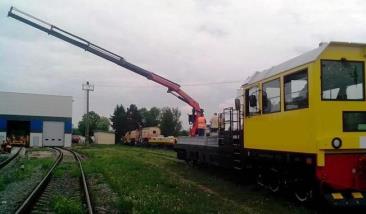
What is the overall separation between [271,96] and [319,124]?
235 cm

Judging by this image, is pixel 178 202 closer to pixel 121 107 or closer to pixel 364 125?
pixel 364 125

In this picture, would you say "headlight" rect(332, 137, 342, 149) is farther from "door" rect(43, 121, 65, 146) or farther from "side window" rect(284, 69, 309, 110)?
"door" rect(43, 121, 65, 146)

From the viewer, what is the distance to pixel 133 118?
9538 centimetres

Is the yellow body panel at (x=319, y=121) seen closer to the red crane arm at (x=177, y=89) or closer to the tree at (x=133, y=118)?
the red crane arm at (x=177, y=89)

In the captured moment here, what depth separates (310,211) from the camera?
9.83 meters

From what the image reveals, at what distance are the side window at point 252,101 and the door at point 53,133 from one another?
1880 inches

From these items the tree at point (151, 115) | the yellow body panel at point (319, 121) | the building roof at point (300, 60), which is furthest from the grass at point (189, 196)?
the tree at point (151, 115)

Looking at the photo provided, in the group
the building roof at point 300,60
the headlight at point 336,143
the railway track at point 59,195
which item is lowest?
the railway track at point 59,195

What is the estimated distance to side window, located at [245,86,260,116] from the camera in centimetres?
1254

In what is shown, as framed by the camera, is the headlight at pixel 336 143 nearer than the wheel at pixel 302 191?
Yes

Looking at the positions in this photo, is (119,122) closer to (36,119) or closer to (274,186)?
(36,119)

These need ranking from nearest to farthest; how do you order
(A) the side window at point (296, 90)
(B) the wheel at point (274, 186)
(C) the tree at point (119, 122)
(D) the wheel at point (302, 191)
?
(A) the side window at point (296, 90)
(D) the wheel at point (302, 191)
(B) the wheel at point (274, 186)
(C) the tree at point (119, 122)

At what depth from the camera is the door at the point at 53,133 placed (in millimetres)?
57938

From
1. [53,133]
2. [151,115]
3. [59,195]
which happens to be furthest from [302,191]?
[151,115]
